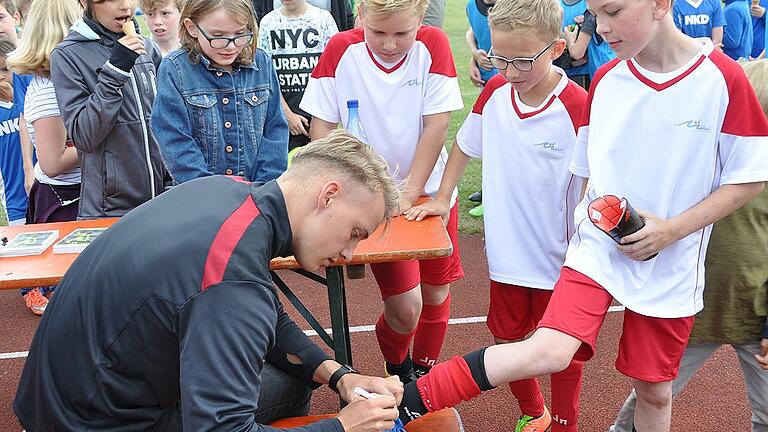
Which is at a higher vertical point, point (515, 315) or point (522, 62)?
point (522, 62)

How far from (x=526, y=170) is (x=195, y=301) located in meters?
1.73

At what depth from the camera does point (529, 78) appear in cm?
304

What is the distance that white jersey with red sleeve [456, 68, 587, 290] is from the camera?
10.2 feet

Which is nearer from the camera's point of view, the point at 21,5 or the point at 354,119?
the point at 354,119

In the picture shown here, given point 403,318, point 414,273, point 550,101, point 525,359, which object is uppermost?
point 550,101

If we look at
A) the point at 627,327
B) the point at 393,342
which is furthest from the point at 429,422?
the point at 393,342

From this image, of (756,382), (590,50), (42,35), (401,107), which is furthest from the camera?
(590,50)

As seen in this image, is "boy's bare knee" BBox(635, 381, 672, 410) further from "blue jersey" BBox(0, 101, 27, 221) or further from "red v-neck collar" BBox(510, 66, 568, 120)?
"blue jersey" BBox(0, 101, 27, 221)

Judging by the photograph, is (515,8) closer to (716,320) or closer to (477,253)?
(716,320)

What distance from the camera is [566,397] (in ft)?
10.4

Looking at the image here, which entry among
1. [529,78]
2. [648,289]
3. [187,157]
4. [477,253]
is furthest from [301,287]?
[648,289]

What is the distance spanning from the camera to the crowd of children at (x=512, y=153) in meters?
2.52

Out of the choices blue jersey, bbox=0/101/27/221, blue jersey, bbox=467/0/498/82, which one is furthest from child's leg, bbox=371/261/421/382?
blue jersey, bbox=467/0/498/82

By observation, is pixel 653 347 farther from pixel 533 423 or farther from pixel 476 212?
pixel 476 212
